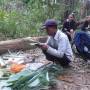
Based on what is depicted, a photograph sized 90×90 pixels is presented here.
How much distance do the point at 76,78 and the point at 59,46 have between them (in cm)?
70

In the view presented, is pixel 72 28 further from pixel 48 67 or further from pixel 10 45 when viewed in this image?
pixel 48 67

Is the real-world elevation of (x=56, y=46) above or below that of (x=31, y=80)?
above

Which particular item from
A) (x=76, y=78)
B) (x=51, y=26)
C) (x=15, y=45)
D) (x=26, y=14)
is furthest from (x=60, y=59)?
(x=26, y=14)

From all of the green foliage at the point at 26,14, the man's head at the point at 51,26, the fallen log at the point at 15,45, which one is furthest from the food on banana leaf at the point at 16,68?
the green foliage at the point at 26,14

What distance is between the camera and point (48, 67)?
5895 mm

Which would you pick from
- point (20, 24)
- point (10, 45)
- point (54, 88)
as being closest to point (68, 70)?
point (54, 88)

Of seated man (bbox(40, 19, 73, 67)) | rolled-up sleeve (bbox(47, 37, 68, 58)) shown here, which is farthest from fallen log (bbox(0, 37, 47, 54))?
rolled-up sleeve (bbox(47, 37, 68, 58))

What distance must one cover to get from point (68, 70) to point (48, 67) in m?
0.68

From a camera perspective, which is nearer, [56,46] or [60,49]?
[60,49]

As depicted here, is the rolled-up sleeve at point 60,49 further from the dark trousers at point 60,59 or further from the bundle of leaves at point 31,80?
the bundle of leaves at point 31,80

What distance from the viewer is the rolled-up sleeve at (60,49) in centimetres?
581

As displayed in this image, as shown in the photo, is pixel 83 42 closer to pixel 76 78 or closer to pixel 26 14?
pixel 76 78

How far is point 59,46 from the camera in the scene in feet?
19.2

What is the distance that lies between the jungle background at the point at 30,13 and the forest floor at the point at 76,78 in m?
2.61
